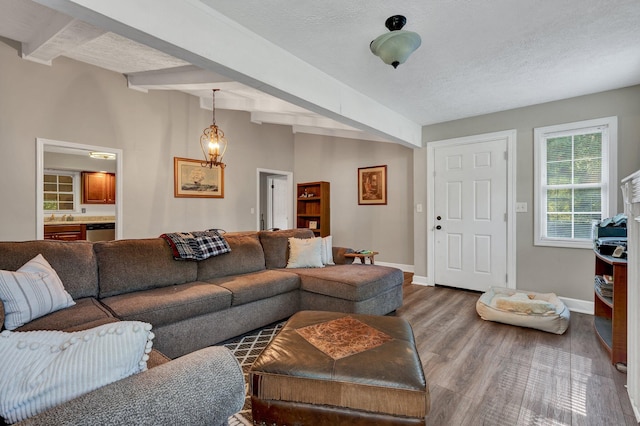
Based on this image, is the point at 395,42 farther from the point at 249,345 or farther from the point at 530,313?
the point at 530,313

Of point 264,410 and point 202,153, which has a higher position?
point 202,153

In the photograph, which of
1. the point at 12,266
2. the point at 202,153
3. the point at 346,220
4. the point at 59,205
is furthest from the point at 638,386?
the point at 59,205

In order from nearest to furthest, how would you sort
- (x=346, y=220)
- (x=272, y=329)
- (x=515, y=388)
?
(x=515, y=388) < (x=272, y=329) < (x=346, y=220)

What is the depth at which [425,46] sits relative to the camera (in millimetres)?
2395

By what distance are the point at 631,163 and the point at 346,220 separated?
402cm

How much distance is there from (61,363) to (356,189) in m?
5.37

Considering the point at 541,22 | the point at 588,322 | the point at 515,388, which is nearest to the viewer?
the point at 515,388

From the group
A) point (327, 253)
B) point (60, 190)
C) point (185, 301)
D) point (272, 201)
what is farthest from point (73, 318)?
point (60, 190)

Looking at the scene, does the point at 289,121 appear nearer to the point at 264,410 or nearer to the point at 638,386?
the point at 264,410

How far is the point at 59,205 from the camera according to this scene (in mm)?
6055

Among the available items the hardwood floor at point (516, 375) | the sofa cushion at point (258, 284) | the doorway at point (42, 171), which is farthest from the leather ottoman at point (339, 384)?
the doorway at point (42, 171)

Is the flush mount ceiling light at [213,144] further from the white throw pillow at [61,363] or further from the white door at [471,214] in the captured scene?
the white throw pillow at [61,363]

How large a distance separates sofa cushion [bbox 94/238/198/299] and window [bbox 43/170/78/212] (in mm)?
4894

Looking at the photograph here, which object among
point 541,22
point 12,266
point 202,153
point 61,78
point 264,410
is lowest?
point 264,410
